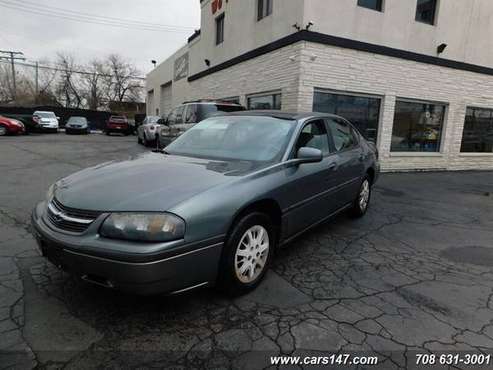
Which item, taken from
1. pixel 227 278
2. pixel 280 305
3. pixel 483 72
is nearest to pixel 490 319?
pixel 280 305

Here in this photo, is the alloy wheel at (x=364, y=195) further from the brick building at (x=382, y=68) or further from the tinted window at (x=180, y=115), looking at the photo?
the tinted window at (x=180, y=115)

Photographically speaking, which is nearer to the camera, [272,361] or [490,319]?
[272,361]

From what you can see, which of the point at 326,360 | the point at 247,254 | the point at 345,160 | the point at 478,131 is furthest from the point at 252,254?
the point at 478,131

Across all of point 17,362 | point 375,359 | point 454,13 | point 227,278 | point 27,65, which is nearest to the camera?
point 17,362

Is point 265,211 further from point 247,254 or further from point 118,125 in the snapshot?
point 118,125

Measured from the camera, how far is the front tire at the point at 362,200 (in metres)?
5.14

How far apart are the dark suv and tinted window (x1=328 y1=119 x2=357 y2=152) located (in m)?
4.57

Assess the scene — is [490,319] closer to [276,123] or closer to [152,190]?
[276,123]

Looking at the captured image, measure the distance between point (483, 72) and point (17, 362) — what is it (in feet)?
48.5

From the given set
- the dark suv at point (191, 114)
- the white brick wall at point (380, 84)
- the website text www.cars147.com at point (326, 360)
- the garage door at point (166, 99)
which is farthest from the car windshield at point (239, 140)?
the garage door at point (166, 99)

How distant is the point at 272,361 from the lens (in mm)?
2113

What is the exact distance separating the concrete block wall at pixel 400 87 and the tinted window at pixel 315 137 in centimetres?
477

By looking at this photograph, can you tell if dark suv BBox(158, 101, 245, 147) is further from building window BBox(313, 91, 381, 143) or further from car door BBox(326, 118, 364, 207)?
car door BBox(326, 118, 364, 207)

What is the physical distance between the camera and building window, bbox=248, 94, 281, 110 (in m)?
9.95
